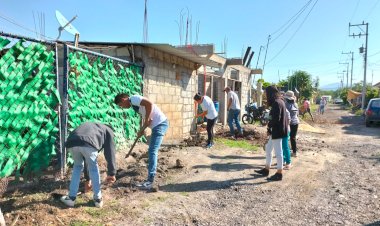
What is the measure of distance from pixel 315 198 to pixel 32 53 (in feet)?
15.1

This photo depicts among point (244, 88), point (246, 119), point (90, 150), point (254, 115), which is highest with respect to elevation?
point (244, 88)

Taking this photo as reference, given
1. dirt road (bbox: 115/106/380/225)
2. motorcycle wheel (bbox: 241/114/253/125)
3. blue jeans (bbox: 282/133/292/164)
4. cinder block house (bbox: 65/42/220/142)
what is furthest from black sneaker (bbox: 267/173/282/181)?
motorcycle wheel (bbox: 241/114/253/125)

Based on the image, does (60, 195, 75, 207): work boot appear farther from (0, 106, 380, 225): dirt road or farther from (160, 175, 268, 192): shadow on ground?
(160, 175, 268, 192): shadow on ground

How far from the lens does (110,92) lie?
6609 millimetres

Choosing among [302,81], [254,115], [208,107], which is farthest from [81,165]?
[302,81]

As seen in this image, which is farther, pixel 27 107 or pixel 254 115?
pixel 254 115

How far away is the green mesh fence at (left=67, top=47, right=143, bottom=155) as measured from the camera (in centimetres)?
540

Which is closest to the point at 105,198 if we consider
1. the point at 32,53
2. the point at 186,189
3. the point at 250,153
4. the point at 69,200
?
the point at 69,200

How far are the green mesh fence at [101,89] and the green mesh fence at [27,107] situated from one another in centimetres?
41

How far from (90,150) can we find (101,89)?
2.41 metres

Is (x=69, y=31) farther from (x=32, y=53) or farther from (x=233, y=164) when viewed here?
(x=233, y=164)

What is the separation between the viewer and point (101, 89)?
627cm

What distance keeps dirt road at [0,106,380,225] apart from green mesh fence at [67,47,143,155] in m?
1.02

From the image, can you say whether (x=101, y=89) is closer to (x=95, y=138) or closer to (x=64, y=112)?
(x=64, y=112)
